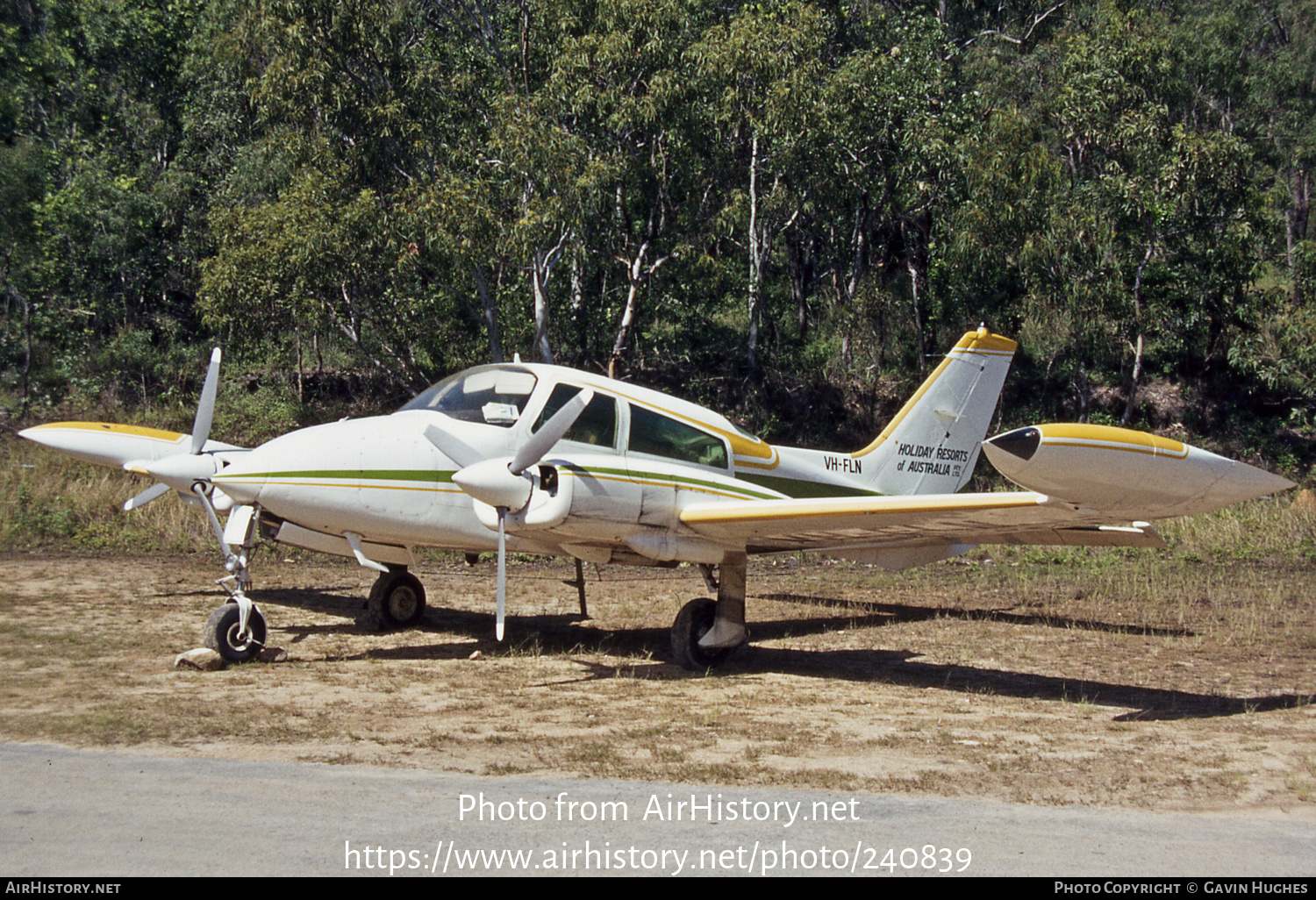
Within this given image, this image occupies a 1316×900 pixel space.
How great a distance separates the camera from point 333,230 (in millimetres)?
19422

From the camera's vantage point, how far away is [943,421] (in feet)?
44.8

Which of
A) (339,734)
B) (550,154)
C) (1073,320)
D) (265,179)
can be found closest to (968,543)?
(339,734)

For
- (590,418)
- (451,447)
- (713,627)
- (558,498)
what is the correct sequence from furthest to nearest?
(713,627) < (590,418) < (451,447) < (558,498)

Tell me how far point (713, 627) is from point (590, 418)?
99.4 inches

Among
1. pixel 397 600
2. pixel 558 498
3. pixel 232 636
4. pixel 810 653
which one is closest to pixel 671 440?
pixel 558 498

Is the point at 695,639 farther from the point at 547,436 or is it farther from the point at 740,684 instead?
the point at 547,436

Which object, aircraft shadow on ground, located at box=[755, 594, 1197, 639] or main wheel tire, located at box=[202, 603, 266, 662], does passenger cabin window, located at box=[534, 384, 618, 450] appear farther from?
aircraft shadow on ground, located at box=[755, 594, 1197, 639]

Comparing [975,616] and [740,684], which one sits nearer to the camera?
[740,684]

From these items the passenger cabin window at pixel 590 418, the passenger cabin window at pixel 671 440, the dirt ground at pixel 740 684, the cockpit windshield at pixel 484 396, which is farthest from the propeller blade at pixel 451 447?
the dirt ground at pixel 740 684

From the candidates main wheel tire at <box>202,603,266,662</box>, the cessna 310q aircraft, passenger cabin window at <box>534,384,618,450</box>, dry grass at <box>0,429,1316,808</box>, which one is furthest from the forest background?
main wheel tire at <box>202,603,266,662</box>

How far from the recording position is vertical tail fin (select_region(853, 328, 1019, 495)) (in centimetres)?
1337

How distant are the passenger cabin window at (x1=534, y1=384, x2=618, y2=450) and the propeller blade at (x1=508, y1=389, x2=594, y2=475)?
2.13ft

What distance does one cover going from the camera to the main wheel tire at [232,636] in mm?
9398

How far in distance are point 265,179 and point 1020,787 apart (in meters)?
24.5
